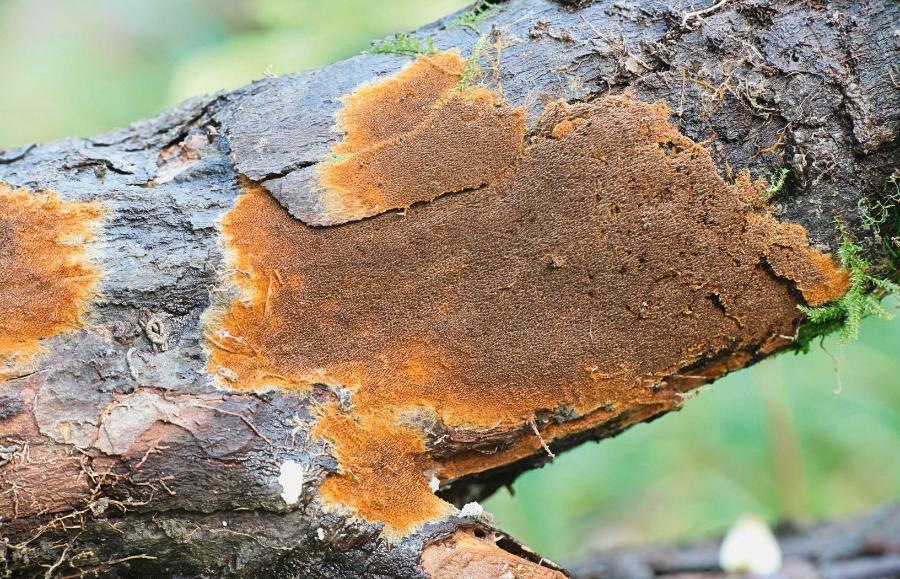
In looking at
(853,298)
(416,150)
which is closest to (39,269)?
(416,150)

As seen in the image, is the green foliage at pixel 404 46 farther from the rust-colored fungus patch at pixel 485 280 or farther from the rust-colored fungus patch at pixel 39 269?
the rust-colored fungus patch at pixel 39 269

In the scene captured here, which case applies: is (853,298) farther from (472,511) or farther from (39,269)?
(39,269)

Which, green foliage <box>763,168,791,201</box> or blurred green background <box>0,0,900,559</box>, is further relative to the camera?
blurred green background <box>0,0,900,559</box>

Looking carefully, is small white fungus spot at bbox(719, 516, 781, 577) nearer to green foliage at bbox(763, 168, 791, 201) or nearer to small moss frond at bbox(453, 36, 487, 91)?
green foliage at bbox(763, 168, 791, 201)

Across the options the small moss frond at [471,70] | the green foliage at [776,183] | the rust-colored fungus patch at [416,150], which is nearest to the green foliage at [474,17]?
the small moss frond at [471,70]

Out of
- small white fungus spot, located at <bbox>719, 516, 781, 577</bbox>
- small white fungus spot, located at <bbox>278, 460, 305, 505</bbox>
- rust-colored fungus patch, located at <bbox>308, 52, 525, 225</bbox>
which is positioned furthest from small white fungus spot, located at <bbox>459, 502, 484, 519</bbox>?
small white fungus spot, located at <bbox>719, 516, 781, 577</bbox>
